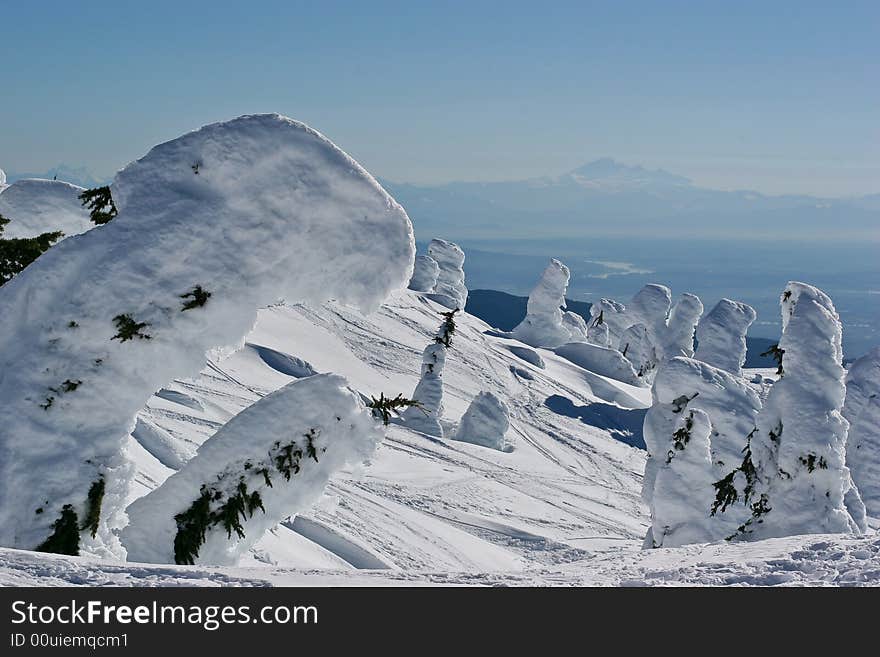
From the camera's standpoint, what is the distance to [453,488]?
31.9m

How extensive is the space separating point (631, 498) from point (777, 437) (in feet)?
85.5

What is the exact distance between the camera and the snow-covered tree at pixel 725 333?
194 ft

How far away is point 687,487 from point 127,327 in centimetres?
1576

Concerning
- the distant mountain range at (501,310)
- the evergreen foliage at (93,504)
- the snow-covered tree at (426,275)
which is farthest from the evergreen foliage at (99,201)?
the distant mountain range at (501,310)

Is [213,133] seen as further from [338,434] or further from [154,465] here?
[154,465]

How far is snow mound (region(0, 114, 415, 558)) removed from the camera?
27.9 feet

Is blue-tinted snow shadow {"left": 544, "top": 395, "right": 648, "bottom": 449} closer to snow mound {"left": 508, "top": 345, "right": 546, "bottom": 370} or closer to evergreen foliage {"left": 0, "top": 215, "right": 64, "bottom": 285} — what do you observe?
snow mound {"left": 508, "top": 345, "right": 546, "bottom": 370}

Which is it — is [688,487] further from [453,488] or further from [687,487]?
[453,488]

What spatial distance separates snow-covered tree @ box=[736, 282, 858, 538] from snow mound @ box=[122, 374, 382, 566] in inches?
350

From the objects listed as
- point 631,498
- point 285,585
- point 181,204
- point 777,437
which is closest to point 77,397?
point 181,204

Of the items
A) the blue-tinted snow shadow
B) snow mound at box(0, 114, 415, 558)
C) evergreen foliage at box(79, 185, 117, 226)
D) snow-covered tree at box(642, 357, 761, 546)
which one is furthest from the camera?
the blue-tinted snow shadow

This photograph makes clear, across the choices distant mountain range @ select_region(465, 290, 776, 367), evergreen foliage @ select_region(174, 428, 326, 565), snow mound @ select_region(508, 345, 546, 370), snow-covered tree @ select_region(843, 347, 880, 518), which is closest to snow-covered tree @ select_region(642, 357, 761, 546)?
snow-covered tree @ select_region(843, 347, 880, 518)

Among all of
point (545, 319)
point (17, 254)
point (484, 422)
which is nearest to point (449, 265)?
point (545, 319)

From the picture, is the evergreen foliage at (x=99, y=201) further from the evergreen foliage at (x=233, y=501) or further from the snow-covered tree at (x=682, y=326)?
the snow-covered tree at (x=682, y=326)
